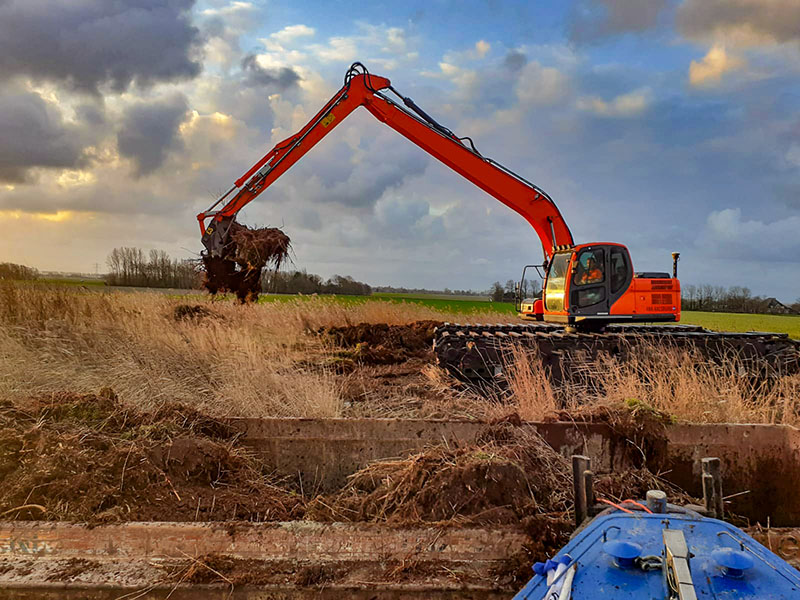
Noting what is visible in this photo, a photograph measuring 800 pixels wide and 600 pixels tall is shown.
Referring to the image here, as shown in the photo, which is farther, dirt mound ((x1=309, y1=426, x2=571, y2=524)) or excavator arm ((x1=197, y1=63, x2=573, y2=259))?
excavator arm ((x1=197, y1=63, x2=573, y2=259))

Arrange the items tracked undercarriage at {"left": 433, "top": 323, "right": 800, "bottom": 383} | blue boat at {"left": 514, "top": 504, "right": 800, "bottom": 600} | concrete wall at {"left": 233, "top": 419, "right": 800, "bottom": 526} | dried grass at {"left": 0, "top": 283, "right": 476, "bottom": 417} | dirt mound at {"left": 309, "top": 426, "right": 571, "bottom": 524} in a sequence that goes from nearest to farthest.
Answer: blue boat at {"left": 514, "top": 504, "right": 800, "bottom": 600} → dirt mound at {"left": 309, "top": 426, "right": 571, "bottom": 524} → concrete wall at {"left": 233, "top": 419, "right": 800, "bottom": 526} → dried grass at {"left": 0, "top": 283, "right": 476, "bottom": 417} → tracked undercarriage at {"left": 433, "top": 323, "right": 800, "bottom": 383}

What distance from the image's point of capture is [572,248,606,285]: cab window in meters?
8.03

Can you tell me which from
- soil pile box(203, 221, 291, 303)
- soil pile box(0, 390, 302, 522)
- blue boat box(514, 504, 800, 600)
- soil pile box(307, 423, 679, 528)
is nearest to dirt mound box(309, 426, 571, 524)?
soil pile box(307, 423, 679, 528)

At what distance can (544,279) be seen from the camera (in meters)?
8.88

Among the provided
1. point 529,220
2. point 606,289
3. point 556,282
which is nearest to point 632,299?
point 606,289

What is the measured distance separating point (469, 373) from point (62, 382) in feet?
16.6

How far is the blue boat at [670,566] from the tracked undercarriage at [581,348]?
17.5ft

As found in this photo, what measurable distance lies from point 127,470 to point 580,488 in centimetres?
262

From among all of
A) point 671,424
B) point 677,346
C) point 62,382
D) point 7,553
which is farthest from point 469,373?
point 7,553

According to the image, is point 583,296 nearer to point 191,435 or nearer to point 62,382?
point 191,435

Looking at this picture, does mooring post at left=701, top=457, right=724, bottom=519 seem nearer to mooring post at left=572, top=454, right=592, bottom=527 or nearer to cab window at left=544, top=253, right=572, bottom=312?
mooring post at left=572, top=454, right=592, bottom=527

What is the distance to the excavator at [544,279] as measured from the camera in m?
7.70

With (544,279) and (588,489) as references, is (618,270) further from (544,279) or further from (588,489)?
(588,489)

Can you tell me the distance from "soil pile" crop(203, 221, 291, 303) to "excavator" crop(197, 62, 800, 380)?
12 centimetres
